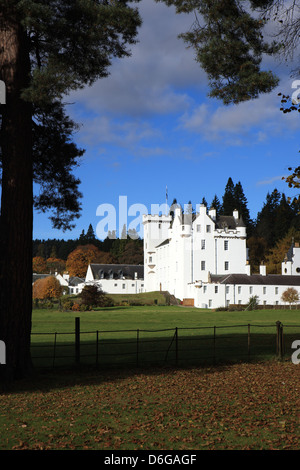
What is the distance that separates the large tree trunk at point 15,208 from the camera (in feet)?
42.7

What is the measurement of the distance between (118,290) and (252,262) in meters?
27.8

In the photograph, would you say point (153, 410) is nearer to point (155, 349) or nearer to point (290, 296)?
point (155, 349)

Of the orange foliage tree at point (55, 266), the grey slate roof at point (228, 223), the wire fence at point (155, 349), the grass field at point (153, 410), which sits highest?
the grey slate roof at point (228, 223)

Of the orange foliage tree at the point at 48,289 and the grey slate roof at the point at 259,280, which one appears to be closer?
the grey slate roof at the point at 259,280

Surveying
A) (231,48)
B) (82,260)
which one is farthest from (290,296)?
(82,260)

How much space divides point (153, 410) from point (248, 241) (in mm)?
92144

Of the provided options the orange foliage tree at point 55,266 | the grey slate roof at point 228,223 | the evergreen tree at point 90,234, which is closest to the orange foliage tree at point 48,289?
the grey slate roof at point 228,223

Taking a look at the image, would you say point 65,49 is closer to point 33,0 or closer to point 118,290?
point 33,0

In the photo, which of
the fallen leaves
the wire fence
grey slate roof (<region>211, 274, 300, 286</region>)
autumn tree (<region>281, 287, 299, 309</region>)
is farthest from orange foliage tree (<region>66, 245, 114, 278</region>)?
the fallen leaves

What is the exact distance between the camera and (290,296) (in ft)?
217

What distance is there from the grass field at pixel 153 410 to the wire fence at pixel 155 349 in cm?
149

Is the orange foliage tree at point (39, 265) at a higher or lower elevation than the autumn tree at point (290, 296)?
higher

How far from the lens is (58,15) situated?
42.7 feet

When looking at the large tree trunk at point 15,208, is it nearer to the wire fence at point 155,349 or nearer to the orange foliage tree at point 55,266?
the wire fence at point 155,349
